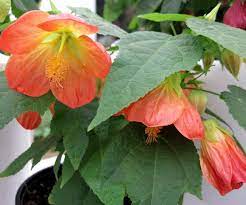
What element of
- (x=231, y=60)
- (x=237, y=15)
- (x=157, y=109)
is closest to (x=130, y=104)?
(x=157, y=109)

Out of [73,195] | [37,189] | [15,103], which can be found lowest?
[37,189]

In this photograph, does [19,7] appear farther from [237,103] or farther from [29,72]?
[237,103]

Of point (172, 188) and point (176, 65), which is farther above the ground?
point (176, 65)

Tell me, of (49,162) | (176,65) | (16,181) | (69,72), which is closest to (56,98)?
(69,72)

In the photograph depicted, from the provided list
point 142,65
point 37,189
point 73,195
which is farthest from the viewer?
point 37,189

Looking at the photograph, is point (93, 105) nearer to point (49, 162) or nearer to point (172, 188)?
point (172, 188)

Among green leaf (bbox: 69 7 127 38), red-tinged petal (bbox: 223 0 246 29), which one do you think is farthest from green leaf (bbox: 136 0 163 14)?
green leaf (bbox: 69 7 127 38)

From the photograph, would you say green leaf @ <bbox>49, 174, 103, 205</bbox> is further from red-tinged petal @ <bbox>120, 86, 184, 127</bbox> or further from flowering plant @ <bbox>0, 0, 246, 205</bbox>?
red-tinged petal @ <bbox>120, 86, 184, 127</bbox>
